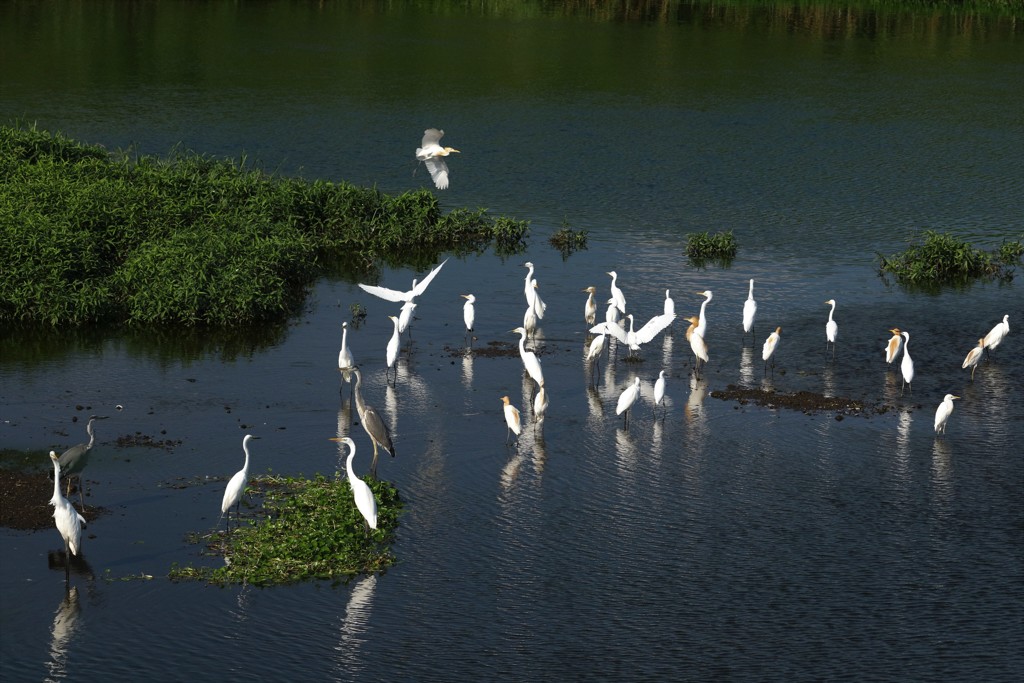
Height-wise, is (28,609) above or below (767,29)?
below

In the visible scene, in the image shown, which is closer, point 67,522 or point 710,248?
point 67,522

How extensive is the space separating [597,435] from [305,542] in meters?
5.79

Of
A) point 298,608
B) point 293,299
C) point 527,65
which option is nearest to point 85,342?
point 293,299

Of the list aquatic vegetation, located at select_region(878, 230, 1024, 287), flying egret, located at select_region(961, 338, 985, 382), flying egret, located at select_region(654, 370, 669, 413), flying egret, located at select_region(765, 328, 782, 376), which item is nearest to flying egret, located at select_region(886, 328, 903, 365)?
flying egret, located at select_region(961, 338, 985, 382)

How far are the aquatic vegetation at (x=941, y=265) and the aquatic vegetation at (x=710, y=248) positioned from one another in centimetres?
310

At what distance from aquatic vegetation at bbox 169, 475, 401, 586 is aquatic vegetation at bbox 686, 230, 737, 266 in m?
14.9

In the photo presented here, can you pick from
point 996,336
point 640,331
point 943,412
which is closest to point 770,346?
point 640,331

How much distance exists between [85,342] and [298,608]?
11.3 metres

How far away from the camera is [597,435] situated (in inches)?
786

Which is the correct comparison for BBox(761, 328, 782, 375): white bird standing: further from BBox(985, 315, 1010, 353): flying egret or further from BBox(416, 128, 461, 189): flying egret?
BBox(416, 128, 461, 189): flying egret

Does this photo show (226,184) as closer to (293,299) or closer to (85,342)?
(293,299)

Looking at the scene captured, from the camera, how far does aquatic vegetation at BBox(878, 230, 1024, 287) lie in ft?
95.3

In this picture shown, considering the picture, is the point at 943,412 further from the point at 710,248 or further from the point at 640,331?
the point at 710,248

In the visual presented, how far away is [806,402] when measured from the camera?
69.8 ft
